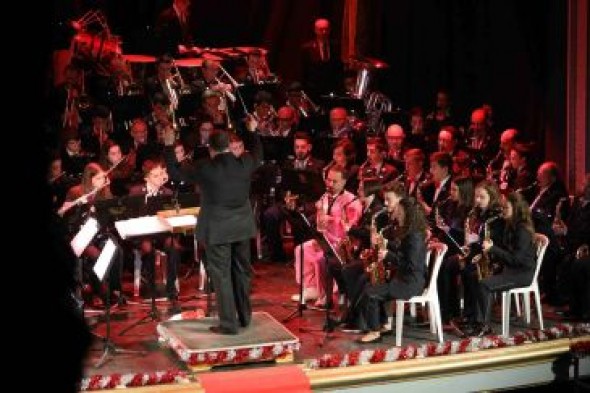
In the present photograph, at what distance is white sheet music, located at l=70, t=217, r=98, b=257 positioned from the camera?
6.17 meters

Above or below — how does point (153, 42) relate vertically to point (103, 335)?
above

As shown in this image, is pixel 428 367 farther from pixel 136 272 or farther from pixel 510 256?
pixel 136 272

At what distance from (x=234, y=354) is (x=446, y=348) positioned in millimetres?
1545

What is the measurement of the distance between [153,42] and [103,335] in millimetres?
5183

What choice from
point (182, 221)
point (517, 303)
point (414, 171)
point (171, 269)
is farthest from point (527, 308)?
point (171, 269)

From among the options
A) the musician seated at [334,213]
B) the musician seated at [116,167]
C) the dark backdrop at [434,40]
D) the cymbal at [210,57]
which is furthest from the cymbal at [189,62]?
the musician seated at [334,213]

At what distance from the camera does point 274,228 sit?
31.5 ft

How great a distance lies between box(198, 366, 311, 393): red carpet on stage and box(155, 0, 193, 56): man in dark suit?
5.99 meters

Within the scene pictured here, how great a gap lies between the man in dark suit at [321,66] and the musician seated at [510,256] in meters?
4.71

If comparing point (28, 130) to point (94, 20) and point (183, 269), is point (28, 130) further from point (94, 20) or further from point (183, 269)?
point (94, 20)

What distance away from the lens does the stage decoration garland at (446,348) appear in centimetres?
647

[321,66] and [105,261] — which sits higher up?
[321,66]

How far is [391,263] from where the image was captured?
702cm

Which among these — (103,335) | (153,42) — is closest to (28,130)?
(103,335)
